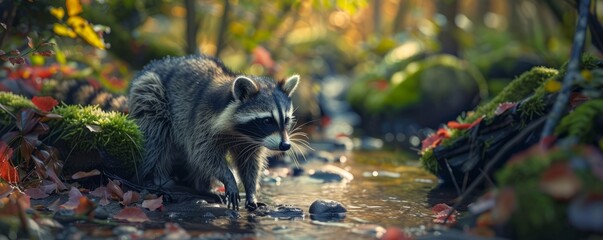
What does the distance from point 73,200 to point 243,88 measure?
5.05 ft

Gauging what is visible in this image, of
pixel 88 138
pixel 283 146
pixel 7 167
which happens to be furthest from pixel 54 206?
pixel 283 146

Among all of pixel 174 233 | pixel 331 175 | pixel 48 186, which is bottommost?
pixel 174 233

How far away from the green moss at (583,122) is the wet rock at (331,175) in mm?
2902

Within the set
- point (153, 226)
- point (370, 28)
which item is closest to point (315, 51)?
point (370, 28)

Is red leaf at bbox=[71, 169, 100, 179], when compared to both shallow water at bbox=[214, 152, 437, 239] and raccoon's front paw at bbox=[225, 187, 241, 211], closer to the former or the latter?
raccoon's front paw at bbox=[225, 187, 241, 211]

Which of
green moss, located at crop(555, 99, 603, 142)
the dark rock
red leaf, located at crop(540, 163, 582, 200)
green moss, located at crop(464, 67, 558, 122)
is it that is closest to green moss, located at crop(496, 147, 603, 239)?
red leaf, located at crop(540, 163, 582, 200)

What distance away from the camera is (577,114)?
4199 mm

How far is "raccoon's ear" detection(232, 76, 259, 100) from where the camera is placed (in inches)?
217

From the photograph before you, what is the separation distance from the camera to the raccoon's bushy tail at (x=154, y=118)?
5871mm

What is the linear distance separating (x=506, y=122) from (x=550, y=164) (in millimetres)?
2282

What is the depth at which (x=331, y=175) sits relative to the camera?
6973mm

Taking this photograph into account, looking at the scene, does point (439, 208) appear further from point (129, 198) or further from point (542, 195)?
point (129, 198)

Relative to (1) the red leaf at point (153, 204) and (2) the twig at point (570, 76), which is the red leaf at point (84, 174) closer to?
(1) the red leaf at point (153, 204)

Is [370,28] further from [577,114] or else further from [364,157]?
[577,114]
